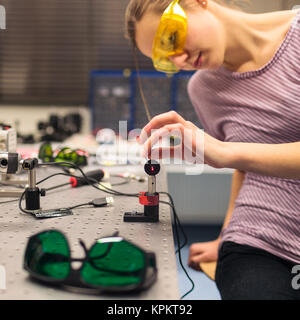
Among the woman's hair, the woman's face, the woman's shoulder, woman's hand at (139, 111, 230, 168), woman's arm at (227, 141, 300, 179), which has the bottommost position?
woman's arm at (227, 141, 300, 179)

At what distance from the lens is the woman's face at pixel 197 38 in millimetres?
833

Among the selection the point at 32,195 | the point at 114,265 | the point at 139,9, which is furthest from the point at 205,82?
the point at 114,265

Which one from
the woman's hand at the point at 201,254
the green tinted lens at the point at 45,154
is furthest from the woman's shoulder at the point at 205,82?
the green tinted lens at the point at 45,154

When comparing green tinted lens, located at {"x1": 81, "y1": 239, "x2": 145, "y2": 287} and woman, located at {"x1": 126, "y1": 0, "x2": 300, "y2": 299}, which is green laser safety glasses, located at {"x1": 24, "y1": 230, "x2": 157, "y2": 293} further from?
woman, located at {"x1": 126, "y1": 0, "x2": 300, "y2": 299}

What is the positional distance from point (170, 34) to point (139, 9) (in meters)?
0.11

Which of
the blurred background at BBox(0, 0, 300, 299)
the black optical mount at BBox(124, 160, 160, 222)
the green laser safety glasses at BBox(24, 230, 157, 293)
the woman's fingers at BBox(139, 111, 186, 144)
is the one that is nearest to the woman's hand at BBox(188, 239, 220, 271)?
the black optical mount at BBox(124, 160, 160, 222)

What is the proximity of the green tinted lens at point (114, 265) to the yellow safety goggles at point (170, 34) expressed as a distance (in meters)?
0.50

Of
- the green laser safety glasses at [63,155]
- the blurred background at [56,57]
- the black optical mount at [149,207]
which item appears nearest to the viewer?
the black optical mount at [149,207]

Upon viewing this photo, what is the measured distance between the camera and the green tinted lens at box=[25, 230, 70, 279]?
514mm

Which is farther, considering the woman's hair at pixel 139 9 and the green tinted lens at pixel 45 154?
the green tinted lens at pixel 45 154

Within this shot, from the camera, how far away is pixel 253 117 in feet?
3.16

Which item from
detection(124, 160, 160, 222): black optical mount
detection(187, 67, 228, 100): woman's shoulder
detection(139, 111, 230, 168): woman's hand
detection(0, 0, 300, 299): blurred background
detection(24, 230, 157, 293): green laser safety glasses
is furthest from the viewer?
detection(0, 0, 300, 299): blurred background

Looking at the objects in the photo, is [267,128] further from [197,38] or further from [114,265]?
[114,265]

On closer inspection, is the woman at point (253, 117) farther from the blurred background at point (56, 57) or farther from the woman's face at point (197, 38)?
the blurred background at point (56, 57)
